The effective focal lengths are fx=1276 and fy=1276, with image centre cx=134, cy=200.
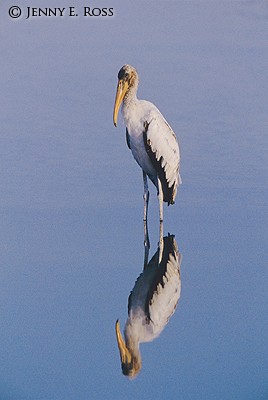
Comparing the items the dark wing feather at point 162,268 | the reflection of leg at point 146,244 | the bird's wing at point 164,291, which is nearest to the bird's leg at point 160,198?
the reflection of leg at point 146,244

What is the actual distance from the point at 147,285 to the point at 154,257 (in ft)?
2.90

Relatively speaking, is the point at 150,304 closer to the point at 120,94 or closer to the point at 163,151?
A: the point at 163,151

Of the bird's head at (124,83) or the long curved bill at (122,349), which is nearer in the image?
the long curved bill at (122,349)

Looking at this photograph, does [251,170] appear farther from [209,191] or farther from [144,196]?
[144,196]

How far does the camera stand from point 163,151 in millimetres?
11391

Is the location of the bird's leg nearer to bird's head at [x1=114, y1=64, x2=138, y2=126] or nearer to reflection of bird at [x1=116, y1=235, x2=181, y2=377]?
bird's head at [x1=114, y1=64, x2=138, y2=126]

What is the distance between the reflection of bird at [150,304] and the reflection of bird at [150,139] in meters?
1.52

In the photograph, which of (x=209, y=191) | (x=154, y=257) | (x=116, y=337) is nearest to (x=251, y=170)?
(x=209, y=191)

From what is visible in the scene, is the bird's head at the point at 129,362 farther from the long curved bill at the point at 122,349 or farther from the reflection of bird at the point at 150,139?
the reflection of bird at the point at 150,139

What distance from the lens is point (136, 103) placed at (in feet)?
37.4

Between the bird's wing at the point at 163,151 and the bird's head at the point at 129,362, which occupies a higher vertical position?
the bird's wing at the point at 163,151

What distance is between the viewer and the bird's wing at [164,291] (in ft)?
27.3

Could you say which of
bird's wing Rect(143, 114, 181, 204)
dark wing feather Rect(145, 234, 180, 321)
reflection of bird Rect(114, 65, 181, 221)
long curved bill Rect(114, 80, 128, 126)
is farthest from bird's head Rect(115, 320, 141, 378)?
long curved bill Rect(114, 80, 128, 126)

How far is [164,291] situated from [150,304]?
1.12 feet
